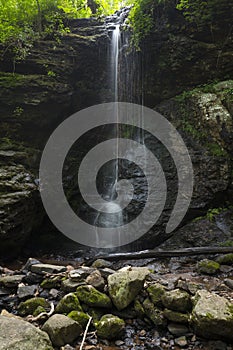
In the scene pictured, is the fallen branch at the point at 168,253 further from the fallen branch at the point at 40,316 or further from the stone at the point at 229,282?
the fallen branch at the point at 40,316

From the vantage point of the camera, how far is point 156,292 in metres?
3.65

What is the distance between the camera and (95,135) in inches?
407

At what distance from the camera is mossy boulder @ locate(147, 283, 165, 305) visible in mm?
3576

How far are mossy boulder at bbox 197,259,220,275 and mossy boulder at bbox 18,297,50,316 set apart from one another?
2883 mm

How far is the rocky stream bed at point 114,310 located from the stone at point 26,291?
13 millimetres

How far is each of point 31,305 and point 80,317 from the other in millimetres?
885

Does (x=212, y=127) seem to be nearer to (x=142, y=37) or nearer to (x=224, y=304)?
(x=142, y=37)

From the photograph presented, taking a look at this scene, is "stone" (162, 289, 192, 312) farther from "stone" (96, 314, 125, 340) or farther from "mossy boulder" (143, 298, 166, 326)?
"stone" (96, 314, 125, 340)

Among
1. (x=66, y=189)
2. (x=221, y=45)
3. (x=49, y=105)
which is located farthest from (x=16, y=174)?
(x=221, y=45)

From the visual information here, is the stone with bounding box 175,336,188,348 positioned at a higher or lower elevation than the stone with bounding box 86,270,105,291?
lower

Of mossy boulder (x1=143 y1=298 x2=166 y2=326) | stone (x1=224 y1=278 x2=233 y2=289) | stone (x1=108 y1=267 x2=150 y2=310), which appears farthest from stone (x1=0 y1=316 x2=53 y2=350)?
stone (x1=224 y1=278 x2=233 y2=289)

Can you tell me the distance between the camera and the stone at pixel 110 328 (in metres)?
3.25

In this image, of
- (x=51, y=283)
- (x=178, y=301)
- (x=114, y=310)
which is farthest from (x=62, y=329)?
(x=178, y=301)

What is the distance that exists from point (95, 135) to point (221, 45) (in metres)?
5.54
